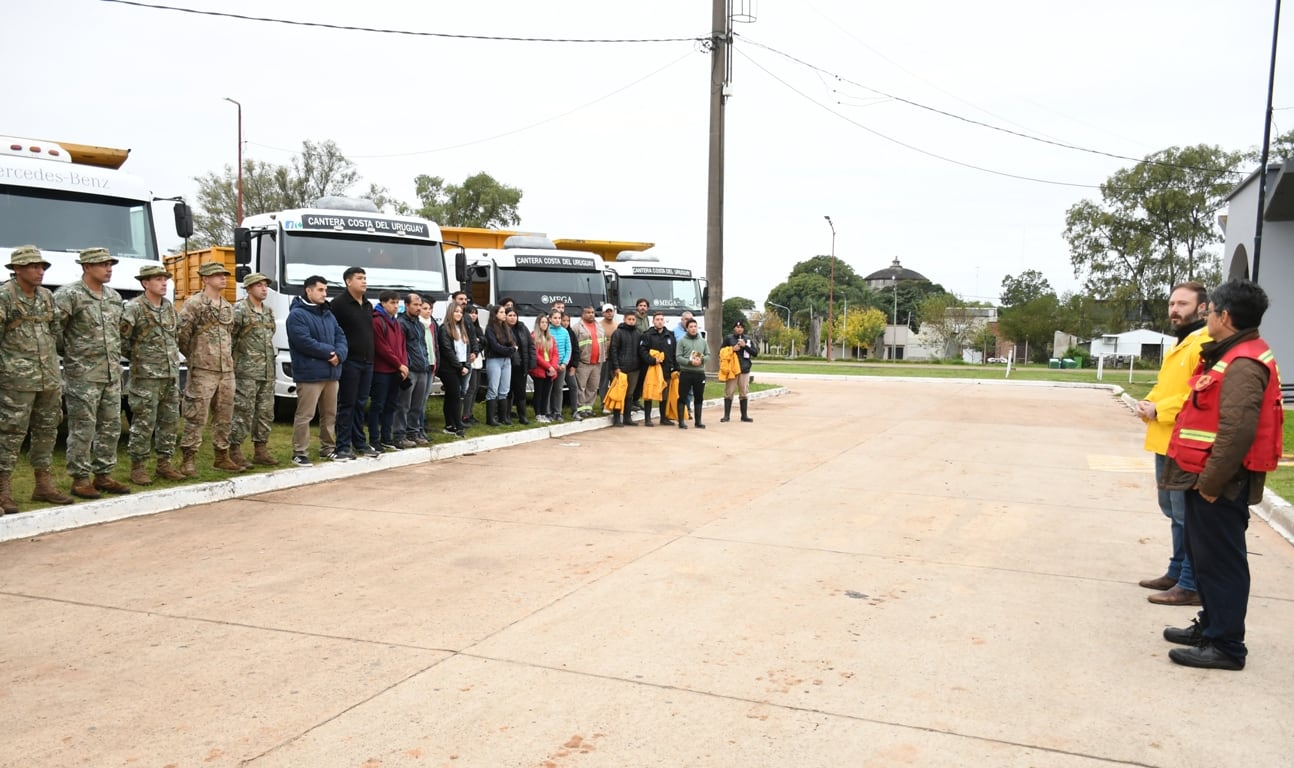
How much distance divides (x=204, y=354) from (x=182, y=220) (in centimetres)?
385

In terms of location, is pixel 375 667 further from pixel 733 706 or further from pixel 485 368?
pixel 485 368

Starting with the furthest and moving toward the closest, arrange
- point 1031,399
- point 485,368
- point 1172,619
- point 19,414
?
point 1031,399, point 485,368, point 19,414, point 1172,619

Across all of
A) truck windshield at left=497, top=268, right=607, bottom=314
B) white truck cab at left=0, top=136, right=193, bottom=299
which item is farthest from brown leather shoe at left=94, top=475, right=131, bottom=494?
truck windshield at left=497, top=268, right=607, bottom=314

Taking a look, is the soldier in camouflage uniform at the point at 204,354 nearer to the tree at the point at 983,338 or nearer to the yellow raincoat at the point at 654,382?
the yellow raincoat at the point at 654,382

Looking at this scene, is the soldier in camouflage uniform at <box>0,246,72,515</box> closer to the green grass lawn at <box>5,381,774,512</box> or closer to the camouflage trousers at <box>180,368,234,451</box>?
the green grass lawn at <box>5,381,774,512</box>

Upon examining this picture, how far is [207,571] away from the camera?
258 inches

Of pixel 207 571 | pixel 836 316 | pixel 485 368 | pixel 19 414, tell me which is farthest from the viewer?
pixel 836 316

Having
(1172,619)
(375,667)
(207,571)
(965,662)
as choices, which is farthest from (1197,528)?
(207,571)

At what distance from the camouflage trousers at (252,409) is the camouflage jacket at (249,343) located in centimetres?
9

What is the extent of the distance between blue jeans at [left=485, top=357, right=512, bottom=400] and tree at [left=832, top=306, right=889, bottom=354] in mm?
80558

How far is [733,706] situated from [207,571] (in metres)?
3.98

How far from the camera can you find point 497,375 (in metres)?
14.4

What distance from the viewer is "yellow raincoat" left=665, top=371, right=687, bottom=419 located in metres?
16.7

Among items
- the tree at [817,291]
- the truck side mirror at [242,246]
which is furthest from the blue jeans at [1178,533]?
the tree at [817,291]
